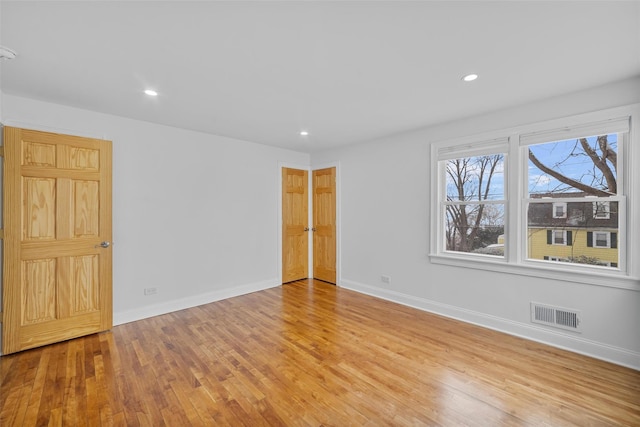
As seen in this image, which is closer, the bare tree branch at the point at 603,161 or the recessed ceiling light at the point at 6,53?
the recessed ceiling light at the point at 6,53

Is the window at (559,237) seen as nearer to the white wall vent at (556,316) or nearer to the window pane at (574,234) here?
the window pane at (574,234)

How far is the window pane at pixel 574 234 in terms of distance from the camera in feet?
8.43

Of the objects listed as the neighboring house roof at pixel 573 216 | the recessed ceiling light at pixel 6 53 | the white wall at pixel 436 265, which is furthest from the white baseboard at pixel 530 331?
the recessed ceiling light at pixel 6 53

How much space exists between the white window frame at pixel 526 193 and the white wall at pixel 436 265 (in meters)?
0.08

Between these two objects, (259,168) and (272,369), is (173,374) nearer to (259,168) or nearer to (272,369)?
(272,369)

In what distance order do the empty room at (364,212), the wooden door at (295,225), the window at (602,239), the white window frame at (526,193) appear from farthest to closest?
the wooden door at (295,225) < the window at (602,239) < the white window frame at (526,193) < the empty room at (364,212)

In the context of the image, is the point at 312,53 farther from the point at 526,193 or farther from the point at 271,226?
the point at 271,226

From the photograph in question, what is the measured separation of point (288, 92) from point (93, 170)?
238cm

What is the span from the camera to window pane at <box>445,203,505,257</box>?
10.7 feet

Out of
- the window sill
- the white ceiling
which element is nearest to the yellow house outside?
the window sill

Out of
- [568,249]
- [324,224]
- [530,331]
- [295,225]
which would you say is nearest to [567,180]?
[568,249]

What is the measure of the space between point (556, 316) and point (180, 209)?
461 centimetres

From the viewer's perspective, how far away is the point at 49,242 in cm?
281

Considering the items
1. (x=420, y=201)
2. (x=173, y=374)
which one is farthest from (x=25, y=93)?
(x=420, y=201)
